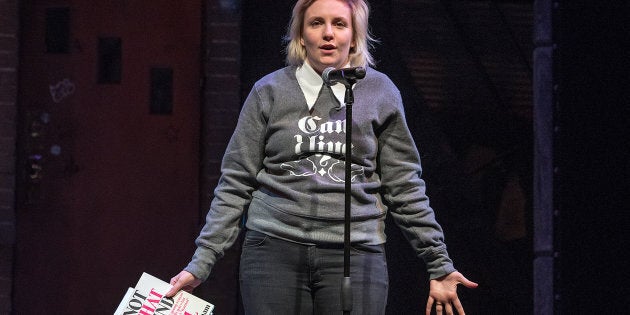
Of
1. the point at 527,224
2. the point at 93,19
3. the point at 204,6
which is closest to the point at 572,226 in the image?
the point at 527,224

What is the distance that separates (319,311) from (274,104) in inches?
24.9

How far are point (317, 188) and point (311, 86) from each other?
1.10 feet

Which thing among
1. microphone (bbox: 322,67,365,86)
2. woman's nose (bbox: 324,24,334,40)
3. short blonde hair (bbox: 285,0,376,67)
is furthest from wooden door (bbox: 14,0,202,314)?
microphone (bbox: 322,67,365,86)

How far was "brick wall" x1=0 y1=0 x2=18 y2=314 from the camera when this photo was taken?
446cm

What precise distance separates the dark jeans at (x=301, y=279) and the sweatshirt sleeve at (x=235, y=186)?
0.45 ft

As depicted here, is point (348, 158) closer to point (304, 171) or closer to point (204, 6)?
point (304, 171)

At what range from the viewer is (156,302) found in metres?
2.55

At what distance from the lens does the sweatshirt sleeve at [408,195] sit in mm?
2621

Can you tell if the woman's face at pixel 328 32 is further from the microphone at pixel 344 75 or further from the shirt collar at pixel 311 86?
the microphone at pixel 344 75

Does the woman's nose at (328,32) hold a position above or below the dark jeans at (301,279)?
above

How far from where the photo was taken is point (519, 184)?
15.5 feet

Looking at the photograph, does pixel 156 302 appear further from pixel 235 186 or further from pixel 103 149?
pixel 103 149

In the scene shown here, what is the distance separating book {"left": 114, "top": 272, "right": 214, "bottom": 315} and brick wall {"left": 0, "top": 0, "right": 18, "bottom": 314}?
216cm

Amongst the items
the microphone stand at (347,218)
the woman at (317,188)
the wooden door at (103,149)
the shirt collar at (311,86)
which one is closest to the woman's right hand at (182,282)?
the woman at (317,188)
